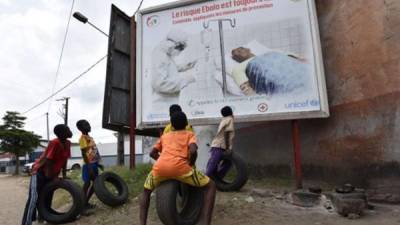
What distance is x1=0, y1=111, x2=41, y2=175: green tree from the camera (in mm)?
40156

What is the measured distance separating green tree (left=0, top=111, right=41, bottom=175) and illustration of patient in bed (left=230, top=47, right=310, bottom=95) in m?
37.8

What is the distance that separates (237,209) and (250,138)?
2.72 meters

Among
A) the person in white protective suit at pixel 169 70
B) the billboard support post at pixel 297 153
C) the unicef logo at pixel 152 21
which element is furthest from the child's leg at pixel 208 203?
the unicef logo at pixel 152 21

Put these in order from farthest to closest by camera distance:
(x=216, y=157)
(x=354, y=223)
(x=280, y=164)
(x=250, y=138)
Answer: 1. (x=250, y=138)
2. (x=280, y=164)
3. (x=216, y=157)
4. (x=354, y=223)

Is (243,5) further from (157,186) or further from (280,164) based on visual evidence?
(157,186)

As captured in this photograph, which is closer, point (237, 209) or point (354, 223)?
point (354, 223)

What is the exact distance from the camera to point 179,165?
463 cm

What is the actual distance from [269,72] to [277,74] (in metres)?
0.17

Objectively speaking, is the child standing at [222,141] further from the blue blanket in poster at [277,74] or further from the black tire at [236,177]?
the blue blanket in poster at [277,74]

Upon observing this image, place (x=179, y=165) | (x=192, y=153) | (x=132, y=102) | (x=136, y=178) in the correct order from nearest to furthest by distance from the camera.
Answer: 1. (x=179, y=165)
2. (x=192, y=153)
3. (x=136, y=178)
4. (x=132, y=102)

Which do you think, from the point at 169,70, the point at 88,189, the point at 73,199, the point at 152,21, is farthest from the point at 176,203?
the point at 152,21

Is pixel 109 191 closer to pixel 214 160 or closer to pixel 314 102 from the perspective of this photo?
pixel 214 160

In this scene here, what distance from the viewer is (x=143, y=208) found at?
4930mm

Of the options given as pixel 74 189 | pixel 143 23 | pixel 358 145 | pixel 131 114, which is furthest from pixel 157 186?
pixel 143 23
